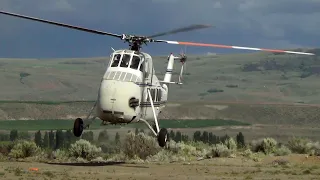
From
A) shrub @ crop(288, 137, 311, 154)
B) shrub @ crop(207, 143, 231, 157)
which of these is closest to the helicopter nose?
shrub @ crop(207, 143, 231, 157)

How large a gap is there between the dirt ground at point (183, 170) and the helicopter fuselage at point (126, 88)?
251 cm

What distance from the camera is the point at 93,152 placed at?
4859cm

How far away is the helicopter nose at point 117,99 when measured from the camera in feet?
116

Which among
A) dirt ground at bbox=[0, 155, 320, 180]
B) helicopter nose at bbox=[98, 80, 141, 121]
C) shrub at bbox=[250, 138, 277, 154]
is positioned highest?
helicopter nose at bbox=[98, 80, 141, 121]

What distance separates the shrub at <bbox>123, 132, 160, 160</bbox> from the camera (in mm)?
48375

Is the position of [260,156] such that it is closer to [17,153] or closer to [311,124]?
[17,153]

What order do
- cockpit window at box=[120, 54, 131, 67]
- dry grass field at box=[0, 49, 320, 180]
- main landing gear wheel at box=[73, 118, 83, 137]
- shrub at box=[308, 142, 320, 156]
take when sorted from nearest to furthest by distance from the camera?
1. dry grass field at box=[0, 49, 320, 180]
2. cockpit window at box=[120, 54, 131, 67]
3. main landing gear wheel at box=[73, 118, 83, 137]
4. shrub at box=[308, 142, 320, 156]

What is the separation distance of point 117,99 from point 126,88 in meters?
0.79

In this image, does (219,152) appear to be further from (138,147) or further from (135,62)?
(135,62)

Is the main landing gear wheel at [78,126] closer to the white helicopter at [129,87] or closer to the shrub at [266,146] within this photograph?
the white helicopter at [129,87]

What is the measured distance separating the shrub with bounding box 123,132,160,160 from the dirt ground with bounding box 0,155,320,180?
628 centimetres

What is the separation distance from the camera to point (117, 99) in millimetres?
35406

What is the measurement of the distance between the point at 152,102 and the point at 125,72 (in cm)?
306

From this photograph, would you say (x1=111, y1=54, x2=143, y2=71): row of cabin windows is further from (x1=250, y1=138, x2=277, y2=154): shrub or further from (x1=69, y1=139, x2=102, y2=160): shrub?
(x1=250, y1=138, x2=277, y2=154): shrub
